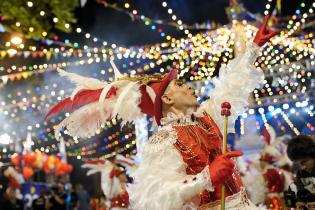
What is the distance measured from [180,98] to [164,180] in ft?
2.82

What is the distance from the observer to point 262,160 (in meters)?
8.94

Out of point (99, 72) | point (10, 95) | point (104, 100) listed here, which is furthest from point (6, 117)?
point (104, 100)

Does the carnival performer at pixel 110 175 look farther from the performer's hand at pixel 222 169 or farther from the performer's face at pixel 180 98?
the performer's hand at pixel 222 169

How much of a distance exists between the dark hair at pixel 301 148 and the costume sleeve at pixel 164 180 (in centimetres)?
189

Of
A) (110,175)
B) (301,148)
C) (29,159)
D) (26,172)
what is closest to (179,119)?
(301,148)

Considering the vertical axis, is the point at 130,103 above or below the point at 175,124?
above

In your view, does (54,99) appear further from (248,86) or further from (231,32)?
(248,86)

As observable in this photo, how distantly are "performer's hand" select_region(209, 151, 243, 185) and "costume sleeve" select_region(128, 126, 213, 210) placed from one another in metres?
0.06

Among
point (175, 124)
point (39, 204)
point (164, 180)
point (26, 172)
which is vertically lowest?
point (39, 204)

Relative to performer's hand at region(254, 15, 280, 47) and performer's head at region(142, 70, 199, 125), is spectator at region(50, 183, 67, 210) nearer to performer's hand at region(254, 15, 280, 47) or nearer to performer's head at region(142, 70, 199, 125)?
performer's head at region(142, 70, 199, 125)

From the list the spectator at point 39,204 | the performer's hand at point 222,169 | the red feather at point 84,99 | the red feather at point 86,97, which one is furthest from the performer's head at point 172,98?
the spectator at point 39,204

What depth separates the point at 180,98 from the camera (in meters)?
3.87

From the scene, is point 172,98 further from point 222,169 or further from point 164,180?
point 222,169

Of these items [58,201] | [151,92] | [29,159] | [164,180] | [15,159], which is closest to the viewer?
[164,180]
